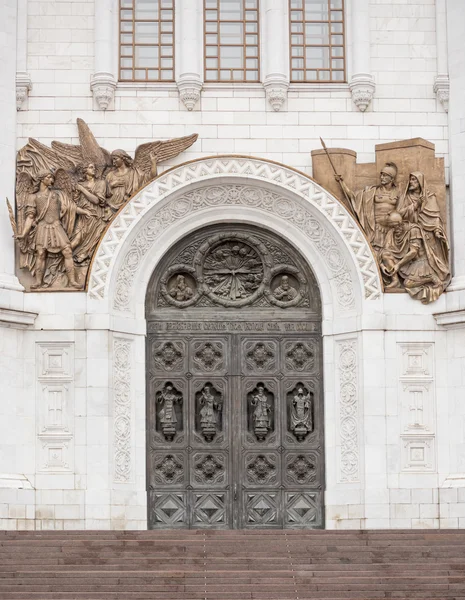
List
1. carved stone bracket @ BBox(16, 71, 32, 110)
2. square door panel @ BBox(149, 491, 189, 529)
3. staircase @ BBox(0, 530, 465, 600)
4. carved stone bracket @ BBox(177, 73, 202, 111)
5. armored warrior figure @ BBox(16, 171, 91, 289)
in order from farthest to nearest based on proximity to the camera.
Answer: carved stone bracket @ BBox(177, 73, 202, 111) → carved stone bracket @ BBox(16, 71, 32, 110) → square door panel @ BBox(149, 491, 189, 529) → armored warrior figure @ BBox(16, 171, 91, 289) → staircase @ BBox(0, 530, 465, 600)

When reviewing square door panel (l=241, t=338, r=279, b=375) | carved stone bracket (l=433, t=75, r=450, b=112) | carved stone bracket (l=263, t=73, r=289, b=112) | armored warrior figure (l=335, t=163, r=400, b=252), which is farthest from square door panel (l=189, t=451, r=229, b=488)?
carved stone bracket (l=433, t=75, r=450, b=112)

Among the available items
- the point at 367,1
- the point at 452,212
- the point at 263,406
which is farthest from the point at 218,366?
the point at 367,1

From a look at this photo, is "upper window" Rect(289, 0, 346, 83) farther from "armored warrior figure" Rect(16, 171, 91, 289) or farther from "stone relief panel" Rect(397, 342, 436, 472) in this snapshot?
"stone relief panel" Rect(397, 342, 436, 472)

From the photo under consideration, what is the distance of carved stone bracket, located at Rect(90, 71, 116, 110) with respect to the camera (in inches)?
1116

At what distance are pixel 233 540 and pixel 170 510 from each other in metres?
3.58

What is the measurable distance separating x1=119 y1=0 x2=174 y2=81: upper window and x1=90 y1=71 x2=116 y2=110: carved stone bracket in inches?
19.0

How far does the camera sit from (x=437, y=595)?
22.4m

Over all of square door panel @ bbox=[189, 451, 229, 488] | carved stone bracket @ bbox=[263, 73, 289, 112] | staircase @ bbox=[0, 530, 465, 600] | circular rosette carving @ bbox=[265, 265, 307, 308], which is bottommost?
staircase @ bbox=[0, 530, 465, 600]

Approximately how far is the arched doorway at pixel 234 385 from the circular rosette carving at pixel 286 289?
0.02 meters

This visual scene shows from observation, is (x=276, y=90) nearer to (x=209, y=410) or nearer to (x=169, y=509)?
(x=209, y=410)

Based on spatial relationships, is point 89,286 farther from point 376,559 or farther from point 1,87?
point 376,559

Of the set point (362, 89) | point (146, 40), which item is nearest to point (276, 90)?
point (362, 89)

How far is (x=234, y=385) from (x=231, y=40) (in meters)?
6.38

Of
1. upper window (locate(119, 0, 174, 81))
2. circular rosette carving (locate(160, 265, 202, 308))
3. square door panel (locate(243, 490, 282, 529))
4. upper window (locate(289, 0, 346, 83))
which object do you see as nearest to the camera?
square door panel (locate(243, 490, 282, 529))
